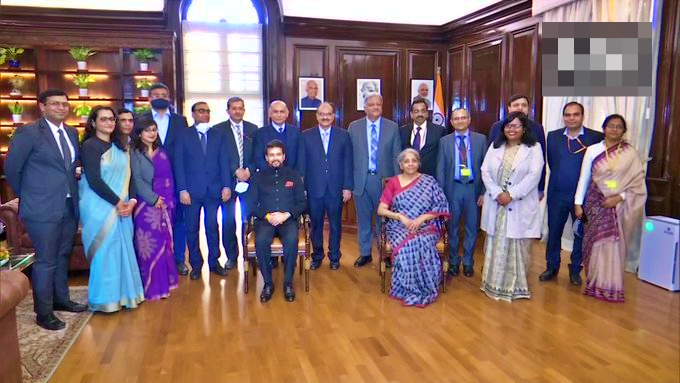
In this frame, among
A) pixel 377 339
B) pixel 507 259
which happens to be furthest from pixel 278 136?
pixel 507 259

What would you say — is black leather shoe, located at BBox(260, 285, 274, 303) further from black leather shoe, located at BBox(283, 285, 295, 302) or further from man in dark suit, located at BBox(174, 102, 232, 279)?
man in dark suit, located at BBox(174, 102, 232, 279)

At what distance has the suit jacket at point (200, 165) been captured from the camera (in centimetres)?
432

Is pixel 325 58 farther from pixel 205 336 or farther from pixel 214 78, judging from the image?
pixel 205 336

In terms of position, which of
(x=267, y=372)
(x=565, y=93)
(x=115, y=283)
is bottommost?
(x=267, y=372)

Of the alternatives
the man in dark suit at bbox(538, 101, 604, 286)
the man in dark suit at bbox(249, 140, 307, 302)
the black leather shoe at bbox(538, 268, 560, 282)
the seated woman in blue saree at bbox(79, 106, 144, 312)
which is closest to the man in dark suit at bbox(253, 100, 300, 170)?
the man in dark suit at bbox(249, 140, 307, 302)

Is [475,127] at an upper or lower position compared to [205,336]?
upper

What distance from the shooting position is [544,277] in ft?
14.4

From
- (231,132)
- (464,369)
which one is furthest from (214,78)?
(464,369)

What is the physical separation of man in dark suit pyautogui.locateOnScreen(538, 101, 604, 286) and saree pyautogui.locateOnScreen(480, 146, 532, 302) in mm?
577

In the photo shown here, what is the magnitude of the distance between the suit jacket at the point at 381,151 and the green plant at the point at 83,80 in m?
4.25

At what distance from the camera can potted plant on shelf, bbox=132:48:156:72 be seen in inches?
267

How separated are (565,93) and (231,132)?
2.94 m

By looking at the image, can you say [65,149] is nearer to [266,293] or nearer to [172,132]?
[172,132]

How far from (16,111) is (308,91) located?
3933 mm
